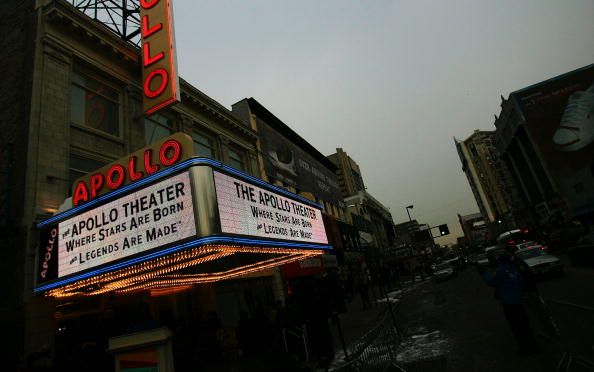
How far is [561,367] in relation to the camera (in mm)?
5695

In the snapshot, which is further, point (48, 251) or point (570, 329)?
point (48, 251)

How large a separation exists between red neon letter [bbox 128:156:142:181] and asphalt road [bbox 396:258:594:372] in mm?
7741

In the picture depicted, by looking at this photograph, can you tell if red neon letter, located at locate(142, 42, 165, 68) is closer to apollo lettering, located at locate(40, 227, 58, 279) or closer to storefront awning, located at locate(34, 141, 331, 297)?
storefront awning, located at locate(34, 141, 331, 297)

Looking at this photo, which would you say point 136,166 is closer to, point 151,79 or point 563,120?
point 151,79

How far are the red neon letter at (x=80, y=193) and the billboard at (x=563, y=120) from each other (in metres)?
67.6

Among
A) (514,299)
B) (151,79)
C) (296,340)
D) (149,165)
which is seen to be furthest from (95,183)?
(514,299)

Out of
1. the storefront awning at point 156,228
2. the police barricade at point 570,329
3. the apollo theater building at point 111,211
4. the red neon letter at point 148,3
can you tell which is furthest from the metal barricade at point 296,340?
the red neon letter at point 148,3

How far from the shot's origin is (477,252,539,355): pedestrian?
269 inches

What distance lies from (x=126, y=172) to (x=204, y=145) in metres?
11.1

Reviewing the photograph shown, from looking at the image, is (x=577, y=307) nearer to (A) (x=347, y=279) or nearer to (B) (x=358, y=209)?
(A) (x=347, y=279)

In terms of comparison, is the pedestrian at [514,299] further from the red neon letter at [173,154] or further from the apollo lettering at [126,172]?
the apollo lettering at [126,172]

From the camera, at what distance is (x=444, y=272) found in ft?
100

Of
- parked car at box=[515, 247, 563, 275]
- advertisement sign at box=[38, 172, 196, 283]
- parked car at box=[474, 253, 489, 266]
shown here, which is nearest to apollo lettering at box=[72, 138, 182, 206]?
advertisement sign at box=[38, 172, 196, 283]

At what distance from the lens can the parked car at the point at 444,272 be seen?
30.3m
